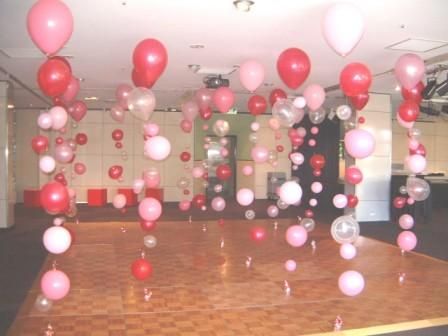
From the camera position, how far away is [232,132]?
14805 mm

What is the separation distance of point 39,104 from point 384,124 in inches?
336

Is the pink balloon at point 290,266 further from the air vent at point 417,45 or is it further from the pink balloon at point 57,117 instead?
the pink balloon at point 57,117

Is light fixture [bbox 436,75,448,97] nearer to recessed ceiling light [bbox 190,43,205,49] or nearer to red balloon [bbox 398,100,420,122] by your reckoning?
red balloon [bbox 398,100,420,122]

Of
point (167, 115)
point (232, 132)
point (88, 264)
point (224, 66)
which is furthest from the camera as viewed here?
point (232, 132)

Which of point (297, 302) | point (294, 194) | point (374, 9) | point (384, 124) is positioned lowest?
point (297, 302)

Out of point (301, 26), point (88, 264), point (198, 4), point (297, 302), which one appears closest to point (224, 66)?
point (301, 26)

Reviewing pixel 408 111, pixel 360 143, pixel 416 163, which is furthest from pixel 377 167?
pixel 360 143

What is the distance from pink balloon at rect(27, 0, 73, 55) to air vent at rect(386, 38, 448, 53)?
390 cm

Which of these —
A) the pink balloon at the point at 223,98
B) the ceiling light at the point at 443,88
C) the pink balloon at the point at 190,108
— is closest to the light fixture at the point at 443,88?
the ceiling light at the point at 443,88

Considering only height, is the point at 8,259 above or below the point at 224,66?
below

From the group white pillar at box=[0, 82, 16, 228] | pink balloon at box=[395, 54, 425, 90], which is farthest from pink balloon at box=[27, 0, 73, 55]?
white pillar at box=[0, 82, 16, 228]

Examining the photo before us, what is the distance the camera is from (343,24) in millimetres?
3754

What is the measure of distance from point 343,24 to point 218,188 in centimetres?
502

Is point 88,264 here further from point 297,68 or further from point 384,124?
point 384,124
